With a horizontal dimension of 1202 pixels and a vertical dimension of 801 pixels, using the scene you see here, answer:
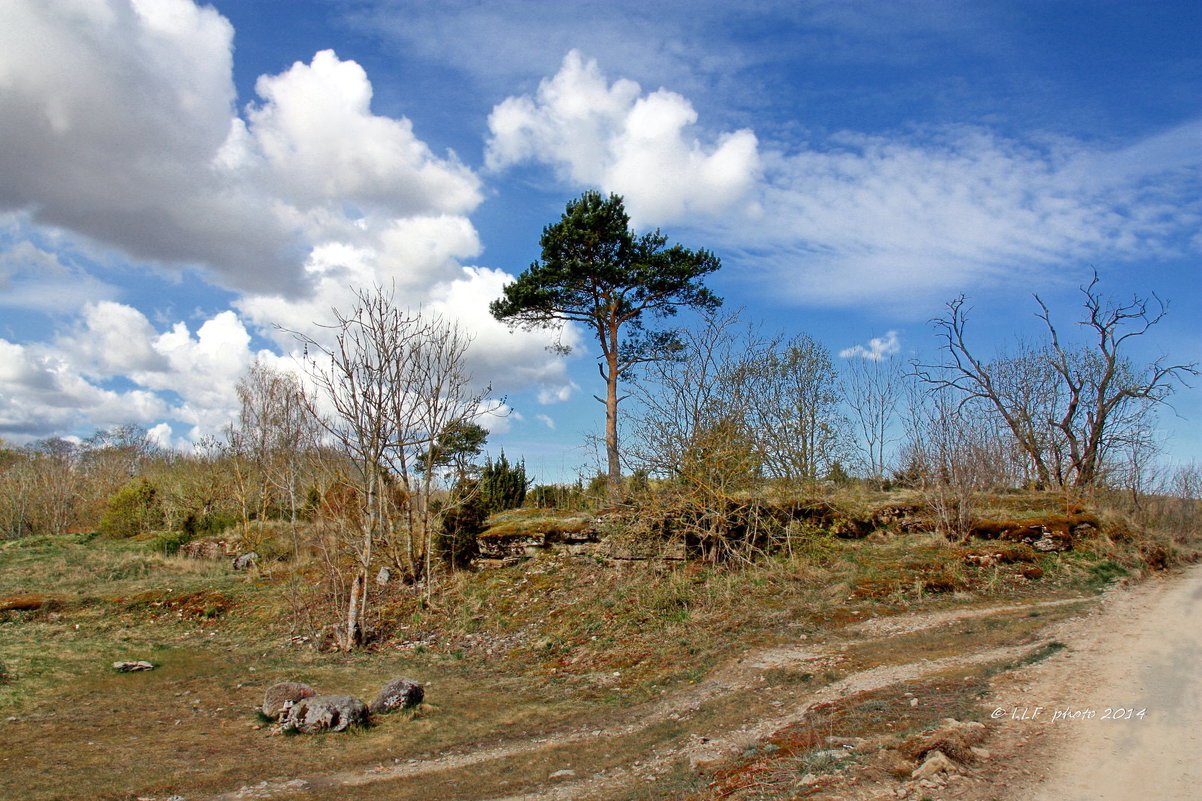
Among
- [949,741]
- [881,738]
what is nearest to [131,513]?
[881,738]

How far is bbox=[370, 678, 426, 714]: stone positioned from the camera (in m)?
7.91

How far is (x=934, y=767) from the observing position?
4.46 metres

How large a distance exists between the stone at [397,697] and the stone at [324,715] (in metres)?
0.32

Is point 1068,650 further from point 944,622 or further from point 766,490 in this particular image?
point 766,490

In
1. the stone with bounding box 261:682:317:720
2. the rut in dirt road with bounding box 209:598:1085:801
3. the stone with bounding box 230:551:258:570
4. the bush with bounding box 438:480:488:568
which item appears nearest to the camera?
the rut in dirt road with bounding box 209:598:1085:801

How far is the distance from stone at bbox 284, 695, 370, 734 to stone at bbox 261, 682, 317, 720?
0.18 meters

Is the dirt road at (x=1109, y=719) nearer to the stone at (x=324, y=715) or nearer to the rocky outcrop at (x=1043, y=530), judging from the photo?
the rocky outcrop at (x=1043, y=530)

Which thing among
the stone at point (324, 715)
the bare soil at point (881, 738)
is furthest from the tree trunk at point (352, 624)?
the bare soil at point (881, 738)

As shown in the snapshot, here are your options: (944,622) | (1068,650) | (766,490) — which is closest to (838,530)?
(766,490)

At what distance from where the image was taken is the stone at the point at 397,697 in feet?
26.0

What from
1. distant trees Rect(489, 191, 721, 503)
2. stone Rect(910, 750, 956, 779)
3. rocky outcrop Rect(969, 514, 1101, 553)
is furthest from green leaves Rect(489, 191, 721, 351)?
stone Rect(910, 750, 956, 779)

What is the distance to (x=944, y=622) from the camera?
9.87 metres

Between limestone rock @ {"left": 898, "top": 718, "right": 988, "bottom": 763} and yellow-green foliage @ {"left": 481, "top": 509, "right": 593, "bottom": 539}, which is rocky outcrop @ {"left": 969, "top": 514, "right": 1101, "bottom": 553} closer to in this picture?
yellow-green foliage @ {"left": 481, "top": 509, "right": 593, "bottom": 539}

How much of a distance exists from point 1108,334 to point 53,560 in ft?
116
